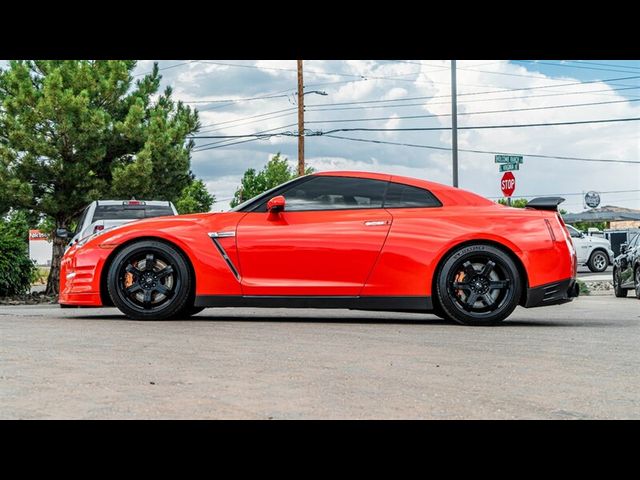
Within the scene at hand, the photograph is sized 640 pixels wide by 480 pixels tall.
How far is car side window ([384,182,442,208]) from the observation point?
8797 mm

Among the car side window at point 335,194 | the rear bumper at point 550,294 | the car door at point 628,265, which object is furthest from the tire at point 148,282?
the car door at point 628,265

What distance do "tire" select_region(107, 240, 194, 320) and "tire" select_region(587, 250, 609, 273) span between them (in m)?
24.0

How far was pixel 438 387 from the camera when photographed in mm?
5055

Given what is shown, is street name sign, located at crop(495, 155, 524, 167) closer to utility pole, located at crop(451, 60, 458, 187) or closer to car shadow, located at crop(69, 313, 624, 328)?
utility pole, located at crop(451, 60, 458, 187)

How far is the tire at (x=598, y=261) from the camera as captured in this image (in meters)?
30.4

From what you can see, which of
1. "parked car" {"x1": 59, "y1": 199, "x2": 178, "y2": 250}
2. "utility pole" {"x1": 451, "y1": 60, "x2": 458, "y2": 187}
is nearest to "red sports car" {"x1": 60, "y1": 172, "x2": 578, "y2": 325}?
"parked car" {"x1": 59, "y1": 199, "x2": 178, "y2": 250}

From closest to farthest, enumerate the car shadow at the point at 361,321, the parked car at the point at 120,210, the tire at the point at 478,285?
the tire at the point at 478,285, the car shadow at the point at 361,321, the parked car at the point at 120,210

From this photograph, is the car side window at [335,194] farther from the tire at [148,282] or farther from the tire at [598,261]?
the tire at [598,261]

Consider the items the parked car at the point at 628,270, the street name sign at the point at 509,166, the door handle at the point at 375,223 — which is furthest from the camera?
the street name sign at the point at 509,166

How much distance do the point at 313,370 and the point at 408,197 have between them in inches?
140
